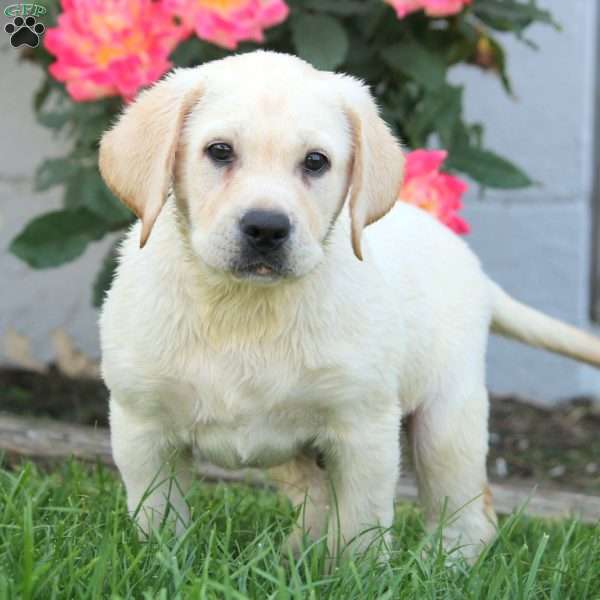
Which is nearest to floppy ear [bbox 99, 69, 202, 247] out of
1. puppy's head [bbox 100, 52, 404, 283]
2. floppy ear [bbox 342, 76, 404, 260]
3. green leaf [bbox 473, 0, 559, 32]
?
puppy's head [bbox 100, 52, 404, 283]

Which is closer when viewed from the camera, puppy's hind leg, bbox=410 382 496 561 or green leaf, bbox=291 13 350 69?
puppy's hind leg, bbox=410 382 496 561

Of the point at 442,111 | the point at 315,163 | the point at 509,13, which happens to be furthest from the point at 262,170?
the point at 509,13

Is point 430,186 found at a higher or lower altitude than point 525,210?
higher

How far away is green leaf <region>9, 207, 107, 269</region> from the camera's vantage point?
422 cm

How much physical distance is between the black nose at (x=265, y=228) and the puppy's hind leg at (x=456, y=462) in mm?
847

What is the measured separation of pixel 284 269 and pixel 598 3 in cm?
350

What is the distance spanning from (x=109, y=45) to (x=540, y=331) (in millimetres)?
1564

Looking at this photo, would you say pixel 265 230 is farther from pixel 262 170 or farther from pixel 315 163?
pixel 315 163

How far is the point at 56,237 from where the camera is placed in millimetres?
4273

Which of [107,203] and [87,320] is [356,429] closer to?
[107,203]

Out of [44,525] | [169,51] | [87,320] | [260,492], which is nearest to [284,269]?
[44,525]

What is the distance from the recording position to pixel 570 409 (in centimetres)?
558

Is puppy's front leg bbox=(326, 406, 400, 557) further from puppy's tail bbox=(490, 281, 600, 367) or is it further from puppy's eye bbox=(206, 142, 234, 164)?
puppy's tail bbox=(490, 281, 600, 367)

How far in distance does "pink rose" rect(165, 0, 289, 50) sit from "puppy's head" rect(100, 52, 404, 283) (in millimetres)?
1130
